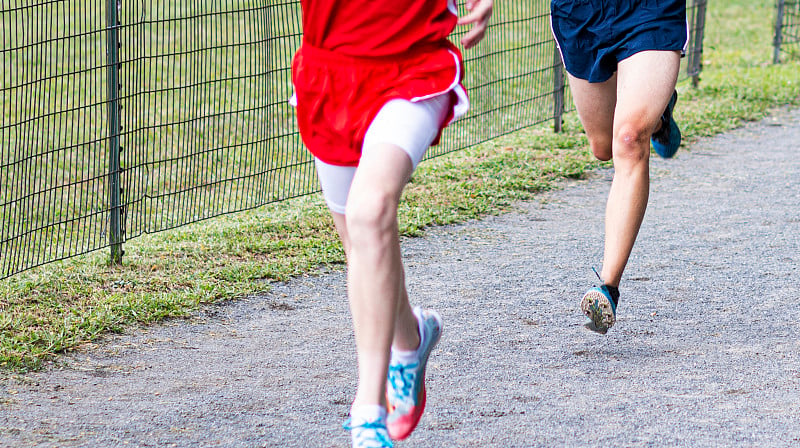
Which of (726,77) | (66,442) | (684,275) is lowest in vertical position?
(726,77)

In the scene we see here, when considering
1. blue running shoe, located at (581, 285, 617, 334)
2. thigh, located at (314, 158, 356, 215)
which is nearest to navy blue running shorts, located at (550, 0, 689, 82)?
blue running shoe, located at (581, 285, 617, 334)

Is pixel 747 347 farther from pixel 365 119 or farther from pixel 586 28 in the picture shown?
pixel 365 119

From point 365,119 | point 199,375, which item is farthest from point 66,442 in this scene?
point 365,119

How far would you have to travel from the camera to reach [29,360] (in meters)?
4.26

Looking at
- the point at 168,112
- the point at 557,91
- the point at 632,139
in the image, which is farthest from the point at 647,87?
the point at 557,91

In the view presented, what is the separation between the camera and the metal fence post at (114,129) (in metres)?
5.39

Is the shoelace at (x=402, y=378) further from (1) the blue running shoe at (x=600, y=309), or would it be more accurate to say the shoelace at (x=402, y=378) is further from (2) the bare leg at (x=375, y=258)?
(1) the blue running shoe at (x=600, y=309)

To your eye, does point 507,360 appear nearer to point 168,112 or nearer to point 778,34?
point 168,112

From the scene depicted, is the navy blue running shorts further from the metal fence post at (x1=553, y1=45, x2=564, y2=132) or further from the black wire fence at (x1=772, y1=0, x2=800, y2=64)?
the black wire fence at (x1=772, y1=0, x2=800, y2=64)

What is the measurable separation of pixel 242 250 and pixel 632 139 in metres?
2.66

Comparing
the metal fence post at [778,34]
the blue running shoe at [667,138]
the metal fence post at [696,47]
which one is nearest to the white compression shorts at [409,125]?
the blue running shoe at [667,138]

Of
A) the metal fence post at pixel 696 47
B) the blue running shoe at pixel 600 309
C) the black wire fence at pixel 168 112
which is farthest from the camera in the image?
the metal fence post at pixel 696 47

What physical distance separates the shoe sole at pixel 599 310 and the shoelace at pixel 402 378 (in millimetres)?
1207

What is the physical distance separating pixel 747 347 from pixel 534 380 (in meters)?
1.02
